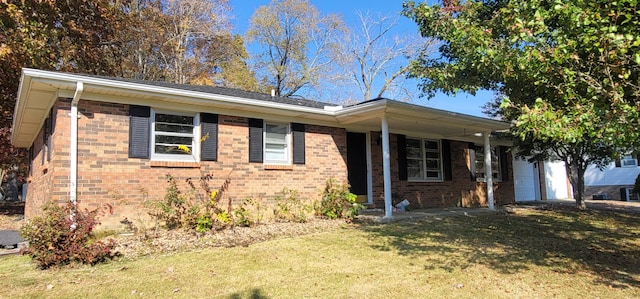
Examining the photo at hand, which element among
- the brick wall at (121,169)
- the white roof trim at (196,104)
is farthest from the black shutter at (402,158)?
the brick wall at (121,169)

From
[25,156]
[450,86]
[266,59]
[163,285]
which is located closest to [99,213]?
[163,285]

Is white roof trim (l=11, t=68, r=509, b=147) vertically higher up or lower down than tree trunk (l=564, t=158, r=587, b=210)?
higher up

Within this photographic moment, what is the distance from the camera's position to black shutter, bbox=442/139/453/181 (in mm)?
13859

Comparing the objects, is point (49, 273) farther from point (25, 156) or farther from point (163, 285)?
point (25, 156)

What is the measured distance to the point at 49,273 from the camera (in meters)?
5.50

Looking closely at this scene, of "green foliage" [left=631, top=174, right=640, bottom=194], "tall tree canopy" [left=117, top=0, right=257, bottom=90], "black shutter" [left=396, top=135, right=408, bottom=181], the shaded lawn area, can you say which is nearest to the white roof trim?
"black shutter" [left=396, top=135, right=408, bottom=181]

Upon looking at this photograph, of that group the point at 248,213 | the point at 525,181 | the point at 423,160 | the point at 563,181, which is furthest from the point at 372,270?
the point at 563,181

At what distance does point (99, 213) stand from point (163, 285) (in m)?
3.42

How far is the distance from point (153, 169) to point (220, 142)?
1.60m

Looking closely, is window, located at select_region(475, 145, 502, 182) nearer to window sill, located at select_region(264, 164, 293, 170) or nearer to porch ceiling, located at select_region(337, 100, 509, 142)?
porch ceiling, located at select_region(337, 100, 509, 142)

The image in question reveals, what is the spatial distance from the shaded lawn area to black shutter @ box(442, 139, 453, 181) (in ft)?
18.1

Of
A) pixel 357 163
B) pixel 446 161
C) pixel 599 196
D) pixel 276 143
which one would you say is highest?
pixel 276 143

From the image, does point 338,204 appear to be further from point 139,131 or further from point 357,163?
point 139,131

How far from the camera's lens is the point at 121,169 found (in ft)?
25.8
